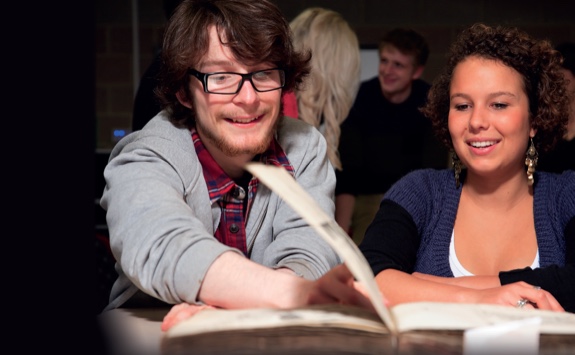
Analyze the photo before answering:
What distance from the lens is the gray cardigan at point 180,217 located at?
3.84 feet

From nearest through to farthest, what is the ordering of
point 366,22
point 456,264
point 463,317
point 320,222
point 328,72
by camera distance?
1. point 320,222
2. point 463,317
3. point 456,264
4. point 328,72
5. point 366,22

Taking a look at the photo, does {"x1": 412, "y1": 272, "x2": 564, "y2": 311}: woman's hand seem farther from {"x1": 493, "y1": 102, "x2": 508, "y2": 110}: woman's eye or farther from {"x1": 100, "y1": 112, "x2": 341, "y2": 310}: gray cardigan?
{"x1": 493, "y1": 102, "x2": 508, "y2": 110}: woman's eye

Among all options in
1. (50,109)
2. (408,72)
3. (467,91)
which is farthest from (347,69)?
(50,109)

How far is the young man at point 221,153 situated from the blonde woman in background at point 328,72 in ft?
4.16

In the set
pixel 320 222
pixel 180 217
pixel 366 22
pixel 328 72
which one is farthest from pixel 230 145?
pixel 366 22

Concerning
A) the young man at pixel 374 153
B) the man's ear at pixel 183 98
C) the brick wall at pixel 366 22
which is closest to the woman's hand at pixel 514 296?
the man's ear at pixel 183 98

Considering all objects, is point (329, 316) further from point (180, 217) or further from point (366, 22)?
point (366, 22)

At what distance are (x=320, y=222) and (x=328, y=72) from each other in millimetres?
2164

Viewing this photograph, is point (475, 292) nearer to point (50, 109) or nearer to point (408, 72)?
point (50, 109)

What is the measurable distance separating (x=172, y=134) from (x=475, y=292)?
2.15ft

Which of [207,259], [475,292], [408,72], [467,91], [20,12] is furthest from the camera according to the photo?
[408,72]

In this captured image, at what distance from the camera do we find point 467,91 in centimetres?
170

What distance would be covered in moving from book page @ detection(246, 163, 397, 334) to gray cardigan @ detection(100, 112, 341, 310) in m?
0.28

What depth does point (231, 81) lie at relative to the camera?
4.78ft
